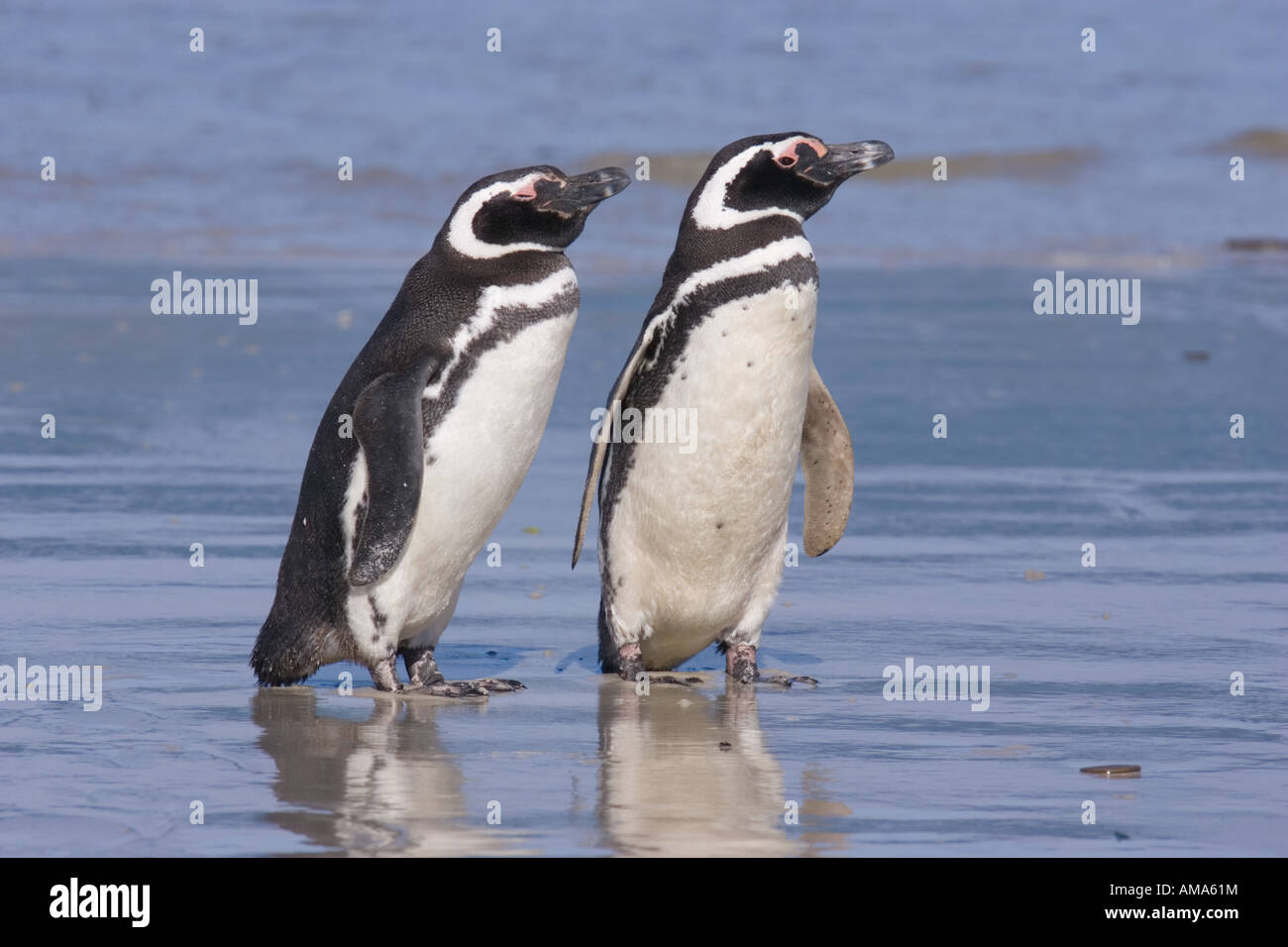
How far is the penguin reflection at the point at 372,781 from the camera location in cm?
342

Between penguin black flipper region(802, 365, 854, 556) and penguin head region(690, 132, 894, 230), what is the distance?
0.60 meters

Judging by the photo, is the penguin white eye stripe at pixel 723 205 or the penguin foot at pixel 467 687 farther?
the penguin white eye stripe at pixel 723 205

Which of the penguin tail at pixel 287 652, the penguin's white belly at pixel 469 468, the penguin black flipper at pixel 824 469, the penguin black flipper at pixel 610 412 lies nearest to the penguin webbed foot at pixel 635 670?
the penguin black flipper at pixel 610 412

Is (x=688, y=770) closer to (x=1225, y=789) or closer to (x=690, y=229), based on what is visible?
(x=1225, y=789)

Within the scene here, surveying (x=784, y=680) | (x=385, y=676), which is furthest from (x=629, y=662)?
(x=385, y=676)

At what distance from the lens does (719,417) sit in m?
4.96

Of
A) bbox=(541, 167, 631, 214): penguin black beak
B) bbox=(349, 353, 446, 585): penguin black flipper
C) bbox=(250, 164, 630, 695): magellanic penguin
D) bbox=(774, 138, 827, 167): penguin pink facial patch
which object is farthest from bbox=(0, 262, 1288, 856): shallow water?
bbox=(774, 138, 827, 167): penguin pink facial patch

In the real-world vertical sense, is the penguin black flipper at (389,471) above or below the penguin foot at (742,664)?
above

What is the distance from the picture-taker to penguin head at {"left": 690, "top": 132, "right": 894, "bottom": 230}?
491 centimetres

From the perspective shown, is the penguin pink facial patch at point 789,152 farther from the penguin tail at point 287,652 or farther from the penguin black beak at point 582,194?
the penguin tail at point 287,652

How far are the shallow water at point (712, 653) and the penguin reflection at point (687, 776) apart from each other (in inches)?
0.5

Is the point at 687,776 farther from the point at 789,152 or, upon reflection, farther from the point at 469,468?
the point at 789,152

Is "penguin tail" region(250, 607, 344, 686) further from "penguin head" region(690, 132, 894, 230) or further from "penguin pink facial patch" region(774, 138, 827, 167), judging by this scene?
"penguin pink facial patch" region(774, 138, 827, 167)

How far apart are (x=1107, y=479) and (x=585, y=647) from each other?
292 centimetres
